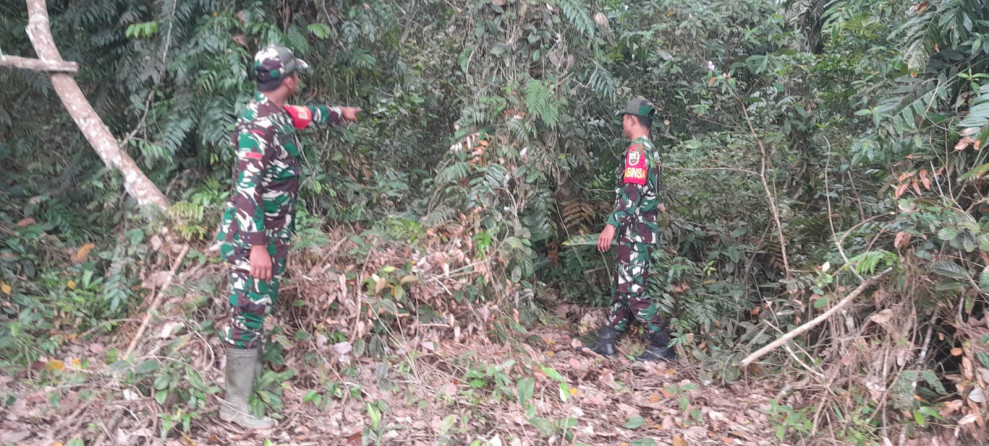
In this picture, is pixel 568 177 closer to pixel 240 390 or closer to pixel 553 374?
pixel 553 374

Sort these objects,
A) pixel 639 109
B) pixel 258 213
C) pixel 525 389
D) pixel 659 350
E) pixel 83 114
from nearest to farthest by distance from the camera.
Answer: pixel 258 213, pixel 525 389, pixel 83 114, pixel 639 109, pixel 659 350

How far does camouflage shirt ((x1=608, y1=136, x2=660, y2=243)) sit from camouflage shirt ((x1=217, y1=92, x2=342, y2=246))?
7.51 feet

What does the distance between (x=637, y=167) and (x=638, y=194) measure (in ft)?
0.69

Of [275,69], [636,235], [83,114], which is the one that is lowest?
[636,235]

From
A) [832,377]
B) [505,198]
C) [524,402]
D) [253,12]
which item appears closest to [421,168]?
[505,198]

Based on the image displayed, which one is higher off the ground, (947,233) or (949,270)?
(947,233)

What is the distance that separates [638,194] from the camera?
4973 mm

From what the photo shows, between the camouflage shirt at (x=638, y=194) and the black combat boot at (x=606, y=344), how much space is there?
79 cm

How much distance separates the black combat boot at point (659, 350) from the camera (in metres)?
5.26

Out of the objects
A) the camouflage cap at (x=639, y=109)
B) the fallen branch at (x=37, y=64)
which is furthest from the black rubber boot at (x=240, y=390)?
the camouflage cap at (x=639, y=109)

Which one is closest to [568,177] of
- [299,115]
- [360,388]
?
[299,115]

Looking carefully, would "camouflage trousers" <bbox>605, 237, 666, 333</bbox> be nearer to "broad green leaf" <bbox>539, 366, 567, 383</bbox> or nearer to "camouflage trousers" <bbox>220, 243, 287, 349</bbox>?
"broad green leaf" <bbox>539, 366, 567, 383</bbox>

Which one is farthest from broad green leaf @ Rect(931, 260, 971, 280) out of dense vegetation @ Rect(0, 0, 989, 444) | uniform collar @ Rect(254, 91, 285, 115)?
uniform collar @ Rect(254, 91, 285, 115)

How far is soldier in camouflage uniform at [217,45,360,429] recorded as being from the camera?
11.7 feet
